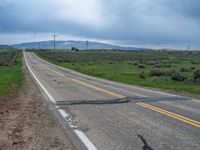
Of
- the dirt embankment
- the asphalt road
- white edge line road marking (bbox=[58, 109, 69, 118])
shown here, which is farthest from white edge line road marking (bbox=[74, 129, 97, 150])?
white edge line road marking (bbox=[58, 109, 69, 118])

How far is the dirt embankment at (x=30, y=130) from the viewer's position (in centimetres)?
681

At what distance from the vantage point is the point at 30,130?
828 centimetres

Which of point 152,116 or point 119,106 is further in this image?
point 119,106

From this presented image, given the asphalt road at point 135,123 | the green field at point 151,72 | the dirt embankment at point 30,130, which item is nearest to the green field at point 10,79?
the dirt embankment at point 30,130

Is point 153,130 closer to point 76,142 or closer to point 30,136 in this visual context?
point 76,142

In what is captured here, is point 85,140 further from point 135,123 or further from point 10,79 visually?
point 10,79

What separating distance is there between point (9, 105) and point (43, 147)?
7146mm

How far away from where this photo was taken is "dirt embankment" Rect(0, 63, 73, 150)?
681 cm

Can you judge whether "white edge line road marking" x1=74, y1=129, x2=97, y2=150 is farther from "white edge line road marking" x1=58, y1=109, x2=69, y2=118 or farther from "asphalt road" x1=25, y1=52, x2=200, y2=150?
"white edge line road marking" x1=58, y1=109, x2=69, y2=118

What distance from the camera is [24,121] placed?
31.3 feet

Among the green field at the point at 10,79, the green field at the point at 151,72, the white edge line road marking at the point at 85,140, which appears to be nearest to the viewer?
the white edge line road marking at the point at 85,140

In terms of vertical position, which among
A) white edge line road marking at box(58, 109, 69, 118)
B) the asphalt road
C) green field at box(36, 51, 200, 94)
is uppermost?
the asphalt road

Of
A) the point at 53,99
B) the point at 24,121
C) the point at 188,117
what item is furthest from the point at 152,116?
the point at 53,99

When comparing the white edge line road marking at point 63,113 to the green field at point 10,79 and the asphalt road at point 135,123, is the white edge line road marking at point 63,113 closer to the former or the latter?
the asphalt road at point 135,123
